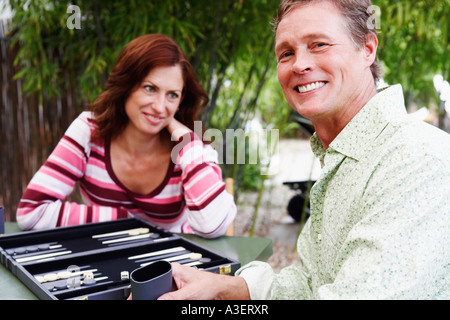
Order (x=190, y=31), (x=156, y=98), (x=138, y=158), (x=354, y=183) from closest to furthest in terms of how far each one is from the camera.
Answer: (x=354, y=183)
(x=156, y=98)
(x=138, y=158)
(x=190, y=31)

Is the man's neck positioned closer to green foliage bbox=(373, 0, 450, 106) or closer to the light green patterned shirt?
the light green patterned shirt

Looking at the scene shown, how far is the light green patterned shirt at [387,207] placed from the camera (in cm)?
73

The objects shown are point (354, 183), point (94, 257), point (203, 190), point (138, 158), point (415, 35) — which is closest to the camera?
point (354, 183)

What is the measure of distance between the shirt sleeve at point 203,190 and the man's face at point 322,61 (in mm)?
783

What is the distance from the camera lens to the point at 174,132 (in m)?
2.06

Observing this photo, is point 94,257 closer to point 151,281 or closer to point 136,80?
point 151,281

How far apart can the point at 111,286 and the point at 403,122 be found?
793 mm

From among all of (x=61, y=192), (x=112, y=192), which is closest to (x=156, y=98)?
(x=112, y=192)

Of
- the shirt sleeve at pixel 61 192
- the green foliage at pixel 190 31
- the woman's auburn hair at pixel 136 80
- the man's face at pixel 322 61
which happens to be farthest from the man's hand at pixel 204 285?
the green foliage at pixel 190 31

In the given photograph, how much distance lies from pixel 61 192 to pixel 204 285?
3.46 feet

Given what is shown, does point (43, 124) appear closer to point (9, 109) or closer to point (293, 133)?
point (9, 109)

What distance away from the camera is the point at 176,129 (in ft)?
6.81

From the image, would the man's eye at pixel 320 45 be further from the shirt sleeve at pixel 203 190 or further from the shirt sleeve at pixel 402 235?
the shirt sleeve at pixel 203 190
